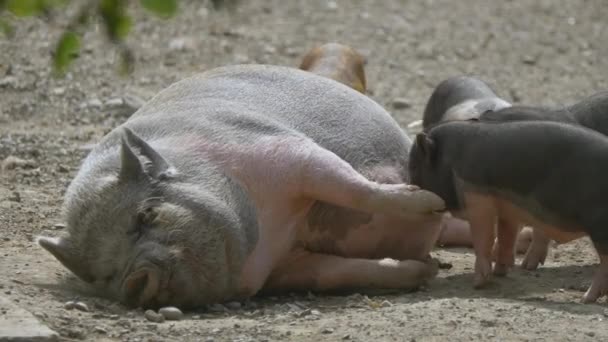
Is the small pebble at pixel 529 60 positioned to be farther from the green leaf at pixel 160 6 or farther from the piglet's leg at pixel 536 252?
the green leaf at pixel 160 6

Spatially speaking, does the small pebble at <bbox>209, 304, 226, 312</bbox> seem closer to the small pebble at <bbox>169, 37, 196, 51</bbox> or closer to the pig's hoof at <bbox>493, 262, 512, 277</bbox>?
the pig's hoof at <bbox>493, 262, 512, 277</bbox>

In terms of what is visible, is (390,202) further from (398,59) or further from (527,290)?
(398,59)

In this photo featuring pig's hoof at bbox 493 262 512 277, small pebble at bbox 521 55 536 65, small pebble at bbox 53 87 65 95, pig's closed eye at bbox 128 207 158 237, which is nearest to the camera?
pig's closed eye at bbox 128 207 158 237

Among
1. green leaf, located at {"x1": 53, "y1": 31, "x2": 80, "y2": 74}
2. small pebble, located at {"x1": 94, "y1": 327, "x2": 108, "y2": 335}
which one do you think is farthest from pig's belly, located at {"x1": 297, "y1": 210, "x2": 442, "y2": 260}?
green leaf, located at {"x1": 53, "y1": 31, "x2": 80, "y2": 74}

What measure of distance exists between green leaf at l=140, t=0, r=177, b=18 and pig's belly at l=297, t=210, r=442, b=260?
3593mm

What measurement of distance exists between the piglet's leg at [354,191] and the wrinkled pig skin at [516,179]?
22 centimetres

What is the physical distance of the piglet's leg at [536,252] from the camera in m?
6.83

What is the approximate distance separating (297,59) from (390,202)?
21.0ft

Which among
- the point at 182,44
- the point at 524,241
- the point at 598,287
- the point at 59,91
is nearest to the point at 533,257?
the point at 524,241

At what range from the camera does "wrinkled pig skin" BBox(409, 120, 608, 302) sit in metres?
5.84

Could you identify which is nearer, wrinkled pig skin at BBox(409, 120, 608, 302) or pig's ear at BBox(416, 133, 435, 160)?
wrinkled pig skin at BBox(409, 120, 608, 302)

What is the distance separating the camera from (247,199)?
614 cm

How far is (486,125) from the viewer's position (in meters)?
6.43

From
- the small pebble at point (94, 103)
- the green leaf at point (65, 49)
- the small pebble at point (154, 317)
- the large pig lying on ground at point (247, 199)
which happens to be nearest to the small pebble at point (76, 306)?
the large pig lying on ground at point (247, 199)
